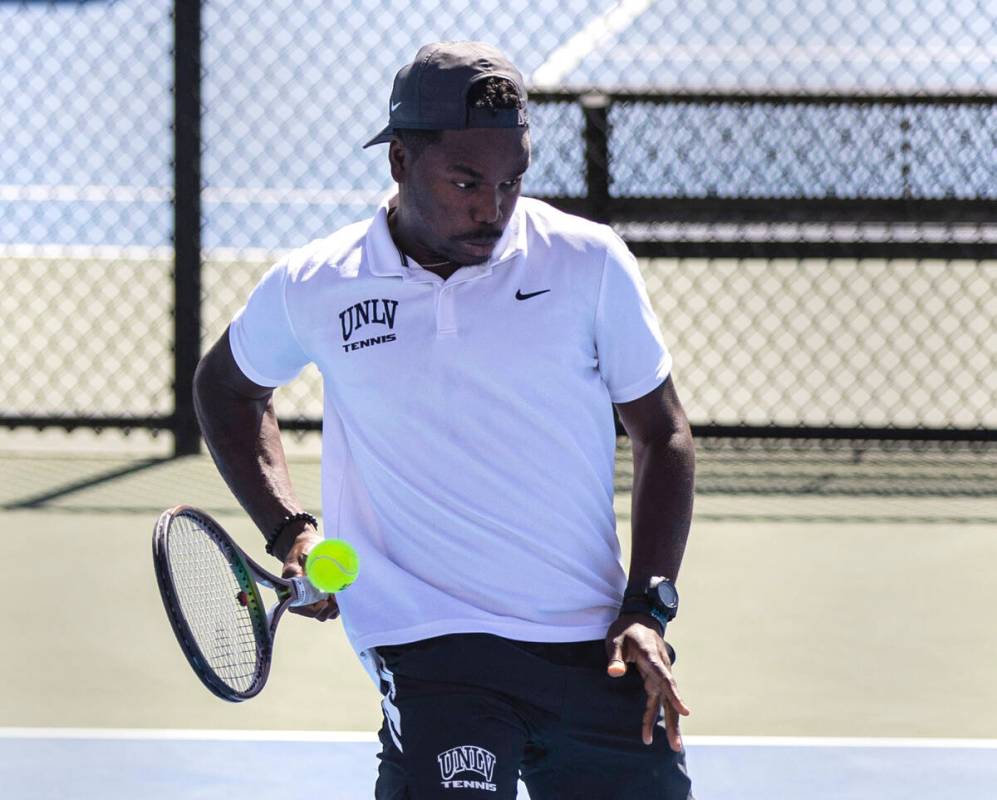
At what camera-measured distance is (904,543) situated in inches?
230

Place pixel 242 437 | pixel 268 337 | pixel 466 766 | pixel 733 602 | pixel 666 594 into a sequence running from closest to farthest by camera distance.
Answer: pixel 466 766, pixel 666 594, pixel 268 337, pixel 242 437, pixel 733 602

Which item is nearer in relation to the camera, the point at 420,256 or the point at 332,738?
the point at 420,256

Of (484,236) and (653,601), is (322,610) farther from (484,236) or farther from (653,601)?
(484,236)

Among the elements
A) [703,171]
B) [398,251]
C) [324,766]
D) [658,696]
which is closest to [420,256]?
[398,251]

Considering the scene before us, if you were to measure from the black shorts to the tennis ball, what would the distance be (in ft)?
0.48

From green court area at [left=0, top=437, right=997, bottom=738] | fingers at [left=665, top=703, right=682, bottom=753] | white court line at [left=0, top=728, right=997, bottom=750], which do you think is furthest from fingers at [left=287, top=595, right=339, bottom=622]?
green court area at [left=0, top=437, right=997, bottom=738]

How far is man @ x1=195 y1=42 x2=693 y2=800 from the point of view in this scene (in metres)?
2.37

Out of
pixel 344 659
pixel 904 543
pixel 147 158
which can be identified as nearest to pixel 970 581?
pixel 904 543

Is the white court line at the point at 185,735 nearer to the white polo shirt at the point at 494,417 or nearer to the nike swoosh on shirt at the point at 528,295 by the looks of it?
the white polo shirt at the point at 494,417

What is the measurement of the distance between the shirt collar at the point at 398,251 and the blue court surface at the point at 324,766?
1570 mm

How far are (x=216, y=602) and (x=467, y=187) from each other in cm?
69

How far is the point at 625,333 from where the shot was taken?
2.45m

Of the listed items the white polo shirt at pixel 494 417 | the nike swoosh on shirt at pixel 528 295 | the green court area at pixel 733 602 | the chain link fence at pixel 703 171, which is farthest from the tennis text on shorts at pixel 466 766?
the chain link fence at pixel 703 171

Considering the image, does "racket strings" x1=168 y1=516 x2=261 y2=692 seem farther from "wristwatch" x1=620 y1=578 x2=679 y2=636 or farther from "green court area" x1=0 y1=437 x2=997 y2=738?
"green court area" x1=0 y1=437 x2=997 y2=738
